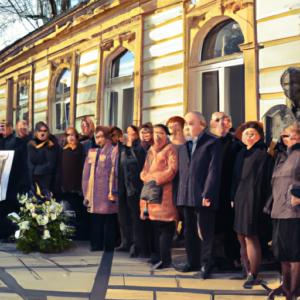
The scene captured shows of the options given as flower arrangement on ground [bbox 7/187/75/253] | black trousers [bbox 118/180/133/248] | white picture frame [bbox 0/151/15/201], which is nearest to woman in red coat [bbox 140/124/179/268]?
black trousers [bbox 118/180/133/248]

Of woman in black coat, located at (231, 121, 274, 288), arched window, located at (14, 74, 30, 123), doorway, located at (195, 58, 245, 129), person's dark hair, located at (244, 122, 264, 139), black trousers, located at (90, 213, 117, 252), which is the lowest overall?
black trousers, located at (90, 213, 117, 252)

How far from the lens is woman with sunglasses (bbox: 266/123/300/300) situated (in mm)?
3979

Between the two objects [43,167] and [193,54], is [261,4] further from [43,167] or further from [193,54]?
[43,167]

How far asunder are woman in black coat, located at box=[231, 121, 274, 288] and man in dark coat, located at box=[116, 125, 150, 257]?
1707 mm

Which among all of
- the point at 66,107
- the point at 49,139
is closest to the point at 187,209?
the point at 49,139

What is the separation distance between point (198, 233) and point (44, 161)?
2.96m

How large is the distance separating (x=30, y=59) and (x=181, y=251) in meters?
5.54

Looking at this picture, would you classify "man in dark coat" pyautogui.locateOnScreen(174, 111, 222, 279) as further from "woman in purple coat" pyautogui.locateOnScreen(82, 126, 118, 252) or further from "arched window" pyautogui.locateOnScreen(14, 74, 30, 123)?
"arched window" pyautogui.locateOnScreen(14, 74, 30, 123)

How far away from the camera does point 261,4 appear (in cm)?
554

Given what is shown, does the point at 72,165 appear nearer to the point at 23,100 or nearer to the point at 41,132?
the point at 41,132

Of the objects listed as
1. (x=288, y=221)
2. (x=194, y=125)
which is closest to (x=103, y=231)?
(x=194, y=125)

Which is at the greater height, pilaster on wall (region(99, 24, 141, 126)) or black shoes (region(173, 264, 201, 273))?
pilaster on wall (region(99, 24, 141, 126))

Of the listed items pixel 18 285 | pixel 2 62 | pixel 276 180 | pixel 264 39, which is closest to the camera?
pixel 276 180

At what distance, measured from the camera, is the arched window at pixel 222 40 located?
5910mm
